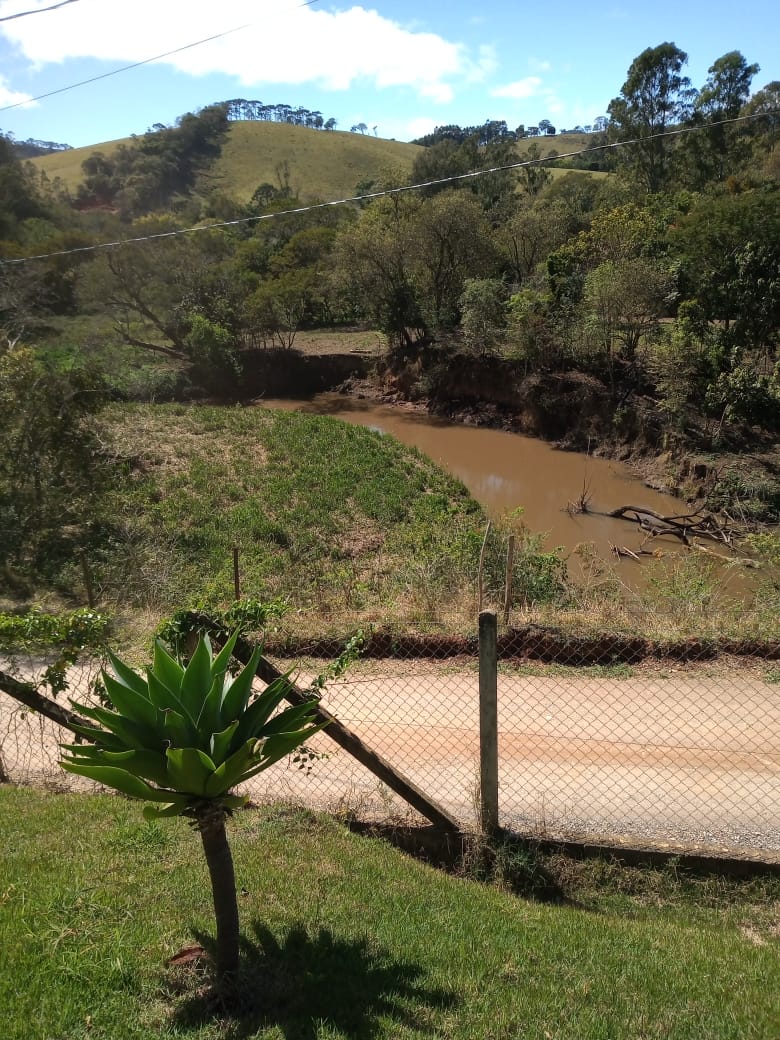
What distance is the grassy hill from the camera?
295ft

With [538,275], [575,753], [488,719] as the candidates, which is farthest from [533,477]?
[488,719]

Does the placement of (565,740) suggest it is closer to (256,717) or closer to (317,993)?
(317,993)

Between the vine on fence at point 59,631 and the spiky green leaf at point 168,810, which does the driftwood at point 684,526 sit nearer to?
the vine on fence at point 59,631

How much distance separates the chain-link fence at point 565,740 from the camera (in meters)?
4.96

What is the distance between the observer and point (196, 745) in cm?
282

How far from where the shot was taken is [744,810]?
5.11 meters

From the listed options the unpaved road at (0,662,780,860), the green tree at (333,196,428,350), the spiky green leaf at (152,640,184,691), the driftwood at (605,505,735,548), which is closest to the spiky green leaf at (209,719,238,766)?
the spiky green leaf at (152,640,184,691)

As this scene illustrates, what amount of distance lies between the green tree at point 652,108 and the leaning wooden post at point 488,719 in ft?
153

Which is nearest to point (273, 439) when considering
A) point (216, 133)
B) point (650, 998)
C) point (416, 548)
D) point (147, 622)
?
point (416, 548)

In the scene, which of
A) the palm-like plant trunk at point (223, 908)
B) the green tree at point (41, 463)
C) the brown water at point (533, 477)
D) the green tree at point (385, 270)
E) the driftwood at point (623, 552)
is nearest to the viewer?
the palm-like plant trunk at point (223, 908)

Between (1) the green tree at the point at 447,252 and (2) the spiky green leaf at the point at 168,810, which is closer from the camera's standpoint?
(2) the spiky green leaf at the point at 168,810

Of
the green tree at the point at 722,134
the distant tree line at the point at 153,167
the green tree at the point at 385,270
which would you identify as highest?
the distant tree line at the point at 153,167

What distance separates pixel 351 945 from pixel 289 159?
107 meters

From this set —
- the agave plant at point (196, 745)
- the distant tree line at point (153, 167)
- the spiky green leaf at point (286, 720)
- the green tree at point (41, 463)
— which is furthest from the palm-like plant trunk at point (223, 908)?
the distant tree line at point (153, 167)
